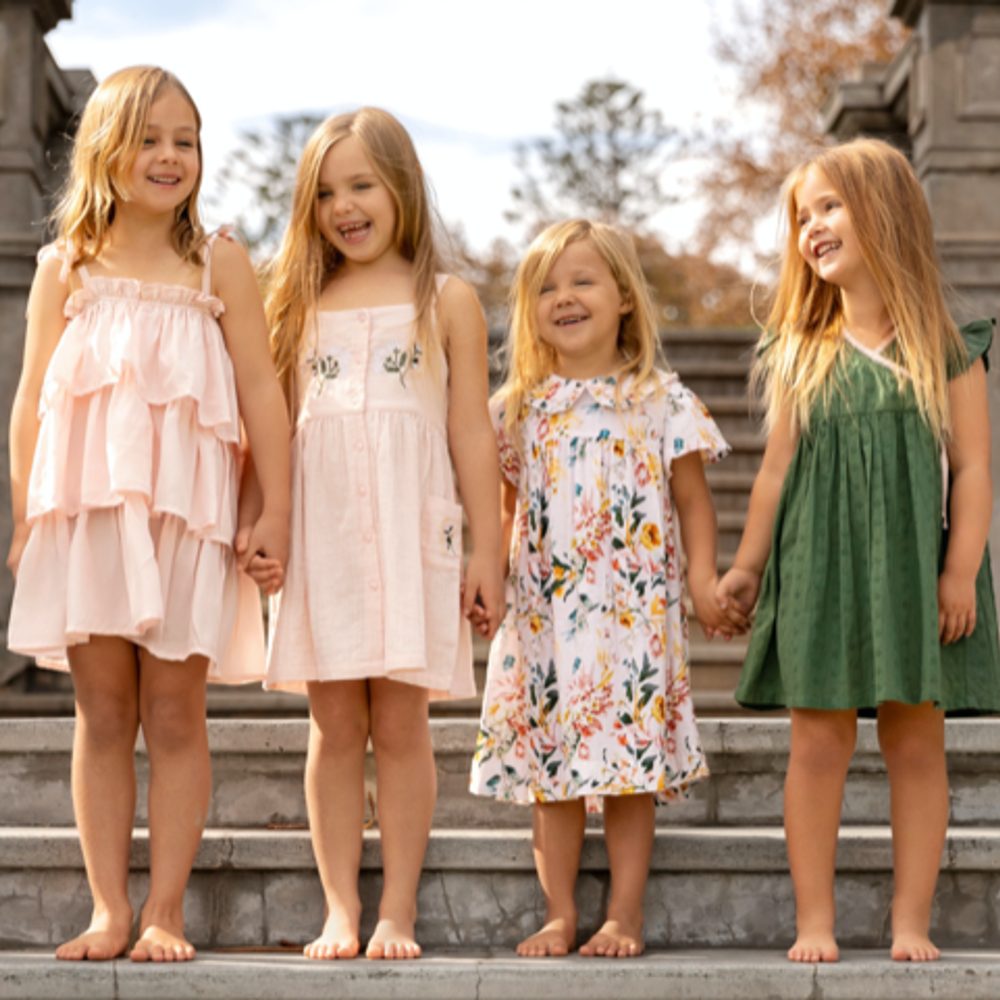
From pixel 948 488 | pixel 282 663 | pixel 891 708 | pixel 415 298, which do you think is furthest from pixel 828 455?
pixel 282 663

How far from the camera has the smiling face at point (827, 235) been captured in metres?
3.37

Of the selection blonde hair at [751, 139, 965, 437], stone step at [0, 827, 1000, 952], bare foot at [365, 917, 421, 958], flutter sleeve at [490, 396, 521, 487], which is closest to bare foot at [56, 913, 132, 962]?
stone step at [0, 827, 1000, 952]

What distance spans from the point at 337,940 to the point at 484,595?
0.71 m

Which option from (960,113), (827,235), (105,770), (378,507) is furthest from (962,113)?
(105,770)

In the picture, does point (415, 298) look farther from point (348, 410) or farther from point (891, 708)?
point (891, 708)

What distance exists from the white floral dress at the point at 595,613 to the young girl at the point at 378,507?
14cm

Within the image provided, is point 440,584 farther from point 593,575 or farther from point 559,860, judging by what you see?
point 559,860

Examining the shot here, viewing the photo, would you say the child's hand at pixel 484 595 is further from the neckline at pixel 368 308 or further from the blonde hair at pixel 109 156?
the blonde hair at pixel 109 156

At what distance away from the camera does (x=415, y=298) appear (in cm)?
342

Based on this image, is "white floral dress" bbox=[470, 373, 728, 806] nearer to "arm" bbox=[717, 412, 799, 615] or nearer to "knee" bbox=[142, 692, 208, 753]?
"arm" bbox=[717, 412, 799, 615]

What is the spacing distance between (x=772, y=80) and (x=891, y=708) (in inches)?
625

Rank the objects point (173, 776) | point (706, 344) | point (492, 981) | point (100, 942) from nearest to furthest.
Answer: point (492, 981) < point (100, 942) < point (173, 776) < point (706, 344)

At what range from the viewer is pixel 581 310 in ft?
11.5

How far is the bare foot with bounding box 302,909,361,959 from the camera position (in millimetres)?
3104
